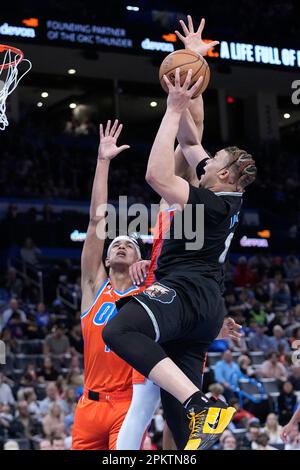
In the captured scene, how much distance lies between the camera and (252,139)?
2977cm

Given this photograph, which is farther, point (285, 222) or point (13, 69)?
point (285, 222)

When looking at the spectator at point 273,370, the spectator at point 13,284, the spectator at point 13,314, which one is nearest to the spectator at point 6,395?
the spectator at point 13,314

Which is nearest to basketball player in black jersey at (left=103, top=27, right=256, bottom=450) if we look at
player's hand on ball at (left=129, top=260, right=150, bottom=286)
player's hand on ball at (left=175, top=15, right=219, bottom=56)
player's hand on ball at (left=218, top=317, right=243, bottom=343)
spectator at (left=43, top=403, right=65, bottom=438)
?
player's hand on ball at (left=129, top=260, right=150, bottom=286)

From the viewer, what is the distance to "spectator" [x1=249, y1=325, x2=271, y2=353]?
56.7ft

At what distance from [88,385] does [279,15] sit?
2031 centimetres

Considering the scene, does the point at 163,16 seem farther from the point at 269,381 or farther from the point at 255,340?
the point at 269,381

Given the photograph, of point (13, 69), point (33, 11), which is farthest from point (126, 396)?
point (33, 11)

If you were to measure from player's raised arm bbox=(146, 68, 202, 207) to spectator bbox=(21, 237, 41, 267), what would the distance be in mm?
14094

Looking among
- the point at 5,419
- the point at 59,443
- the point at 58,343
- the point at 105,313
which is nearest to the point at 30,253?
the point at 58,343

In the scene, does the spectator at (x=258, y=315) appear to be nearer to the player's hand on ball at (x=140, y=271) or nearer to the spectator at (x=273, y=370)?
the spectator at (x=273, y=370)

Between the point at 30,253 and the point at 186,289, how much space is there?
1436 centimetres

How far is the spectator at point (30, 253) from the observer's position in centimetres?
1945

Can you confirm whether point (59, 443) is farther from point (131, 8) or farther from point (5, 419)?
point (131, 8)

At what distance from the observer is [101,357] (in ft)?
21.8
